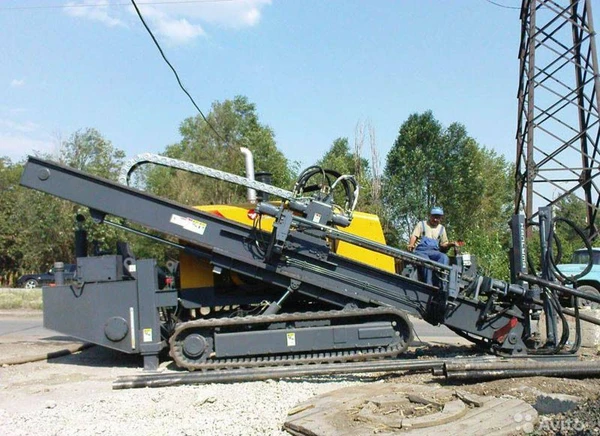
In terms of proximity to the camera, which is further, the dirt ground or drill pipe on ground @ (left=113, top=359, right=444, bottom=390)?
drill pipe on ground @ (left=113, top=359, right=444, bottom=390)

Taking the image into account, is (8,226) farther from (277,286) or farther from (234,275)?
(277,286)

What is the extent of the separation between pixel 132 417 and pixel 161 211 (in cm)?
290

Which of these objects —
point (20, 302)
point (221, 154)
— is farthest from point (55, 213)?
point (20, 302)

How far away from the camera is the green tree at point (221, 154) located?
30.2 meters

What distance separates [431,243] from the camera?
827cm

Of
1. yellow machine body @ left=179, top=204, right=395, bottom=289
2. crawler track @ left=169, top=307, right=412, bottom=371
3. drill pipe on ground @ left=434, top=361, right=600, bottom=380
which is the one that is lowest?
drill pipe on ground @ left=434, top=361, right=600, bottom=380

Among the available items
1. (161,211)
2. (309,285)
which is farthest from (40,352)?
(309,285)

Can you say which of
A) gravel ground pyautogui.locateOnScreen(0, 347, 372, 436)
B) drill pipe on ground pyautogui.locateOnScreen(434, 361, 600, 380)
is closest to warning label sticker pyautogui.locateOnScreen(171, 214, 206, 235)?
gravel ground pyautogui.locateOnScreen(0, 347, 372, 436)

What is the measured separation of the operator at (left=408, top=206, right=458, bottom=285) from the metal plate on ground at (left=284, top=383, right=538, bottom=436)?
2.65m

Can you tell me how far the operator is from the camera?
8109 mm

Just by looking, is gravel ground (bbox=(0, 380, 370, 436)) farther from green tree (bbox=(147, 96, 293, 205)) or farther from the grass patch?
green tree (bbox=(147, 96, 293, 205))

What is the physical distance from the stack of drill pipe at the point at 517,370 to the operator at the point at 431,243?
1.71m

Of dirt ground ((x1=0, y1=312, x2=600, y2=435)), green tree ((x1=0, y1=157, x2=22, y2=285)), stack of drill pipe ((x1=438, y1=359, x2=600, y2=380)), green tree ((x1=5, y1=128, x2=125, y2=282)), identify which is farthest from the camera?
green tree ((x1=0, y1=157, x2=22, y2=285))

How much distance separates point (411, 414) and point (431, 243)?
11.9 ft
